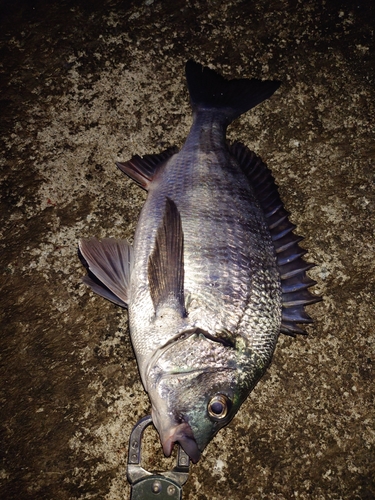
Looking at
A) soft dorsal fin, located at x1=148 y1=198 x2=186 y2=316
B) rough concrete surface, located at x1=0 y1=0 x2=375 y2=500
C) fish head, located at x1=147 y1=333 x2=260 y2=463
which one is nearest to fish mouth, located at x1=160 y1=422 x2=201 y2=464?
fish head, located at x1=147 y1=333 x2=260 y2=463

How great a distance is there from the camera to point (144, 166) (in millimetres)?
→ 2381

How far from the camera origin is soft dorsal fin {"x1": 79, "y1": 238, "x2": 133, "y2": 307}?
2.07 meters

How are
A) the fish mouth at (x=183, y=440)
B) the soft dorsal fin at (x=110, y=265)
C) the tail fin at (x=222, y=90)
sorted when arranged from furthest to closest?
the tail fin at (x=222, y=90), the soft dorsal fin at (x=110, y=265), the fish mouth at (x=183, y=440)

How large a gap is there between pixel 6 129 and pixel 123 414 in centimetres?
182

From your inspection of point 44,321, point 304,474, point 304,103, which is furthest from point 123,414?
point 304,103

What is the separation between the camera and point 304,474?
83.5 inches

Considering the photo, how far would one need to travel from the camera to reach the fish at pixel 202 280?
183 cm

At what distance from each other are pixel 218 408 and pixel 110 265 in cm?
85

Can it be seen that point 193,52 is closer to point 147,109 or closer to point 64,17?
point 147,109

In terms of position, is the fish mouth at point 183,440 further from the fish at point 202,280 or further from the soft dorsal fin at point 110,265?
the soft dorsal fin at point 110,265

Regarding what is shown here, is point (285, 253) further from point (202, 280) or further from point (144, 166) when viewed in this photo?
point (144, 166)

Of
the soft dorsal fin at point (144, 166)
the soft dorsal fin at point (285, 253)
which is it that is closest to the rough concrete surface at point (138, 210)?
the soft dorsal fin at point (144, 166)

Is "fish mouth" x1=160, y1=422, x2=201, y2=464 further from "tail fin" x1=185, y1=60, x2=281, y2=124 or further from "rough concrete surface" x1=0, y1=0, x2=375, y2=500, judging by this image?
"tail fin" x1=185, y1=60, x2=281, y2=124

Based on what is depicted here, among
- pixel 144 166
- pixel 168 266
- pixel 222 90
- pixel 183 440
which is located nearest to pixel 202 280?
pixel 168 266
